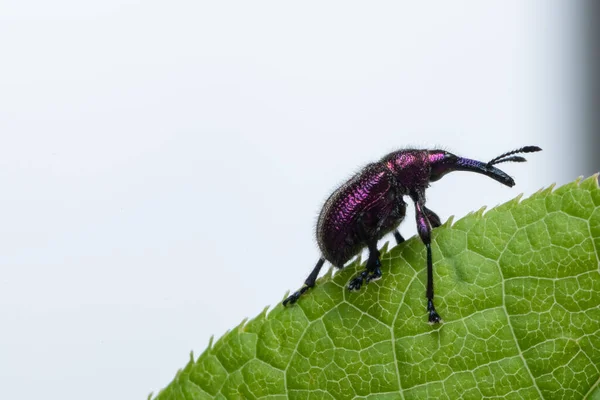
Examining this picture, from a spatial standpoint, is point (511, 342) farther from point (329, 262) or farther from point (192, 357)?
point (329, 262)

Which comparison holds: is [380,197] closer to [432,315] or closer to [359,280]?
[359,280]

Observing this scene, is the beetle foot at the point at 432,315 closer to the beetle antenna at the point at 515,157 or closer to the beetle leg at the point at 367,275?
the beetle leg at the point at 367,275

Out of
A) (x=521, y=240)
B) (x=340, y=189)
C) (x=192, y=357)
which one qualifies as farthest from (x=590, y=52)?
(x=192, y=357)

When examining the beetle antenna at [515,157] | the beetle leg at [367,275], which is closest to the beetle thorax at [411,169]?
the beetle antenna at [515,157]

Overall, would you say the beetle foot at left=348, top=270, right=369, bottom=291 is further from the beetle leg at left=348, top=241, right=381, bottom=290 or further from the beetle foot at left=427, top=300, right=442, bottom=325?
the beetle foot at left=427, top=300, right=442, bottom=325

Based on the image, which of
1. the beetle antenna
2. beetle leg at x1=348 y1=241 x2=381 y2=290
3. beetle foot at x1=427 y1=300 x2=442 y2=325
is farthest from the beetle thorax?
beetle foot at x1=427 y1=300 x2=442 y2=325
